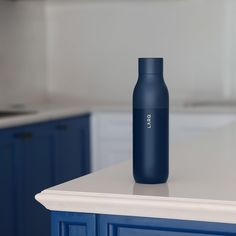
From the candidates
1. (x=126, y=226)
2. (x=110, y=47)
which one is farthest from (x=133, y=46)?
(x=126, y=226)

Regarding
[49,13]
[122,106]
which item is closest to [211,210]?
[122,106]

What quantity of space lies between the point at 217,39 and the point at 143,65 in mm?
3330

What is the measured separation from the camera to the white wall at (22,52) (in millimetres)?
4457

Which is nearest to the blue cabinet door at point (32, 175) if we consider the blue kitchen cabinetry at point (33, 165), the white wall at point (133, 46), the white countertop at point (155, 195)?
the blue kitchen cabinetry at point (33, 165)

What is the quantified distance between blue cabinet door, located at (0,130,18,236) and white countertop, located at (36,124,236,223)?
5.64 ft

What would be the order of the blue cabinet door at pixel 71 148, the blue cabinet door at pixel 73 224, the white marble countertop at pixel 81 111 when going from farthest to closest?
the blue cabinet door at pixel 71 148
the white marble countertop at pixel 81 111
the blue cabinet door at pixel 73 224

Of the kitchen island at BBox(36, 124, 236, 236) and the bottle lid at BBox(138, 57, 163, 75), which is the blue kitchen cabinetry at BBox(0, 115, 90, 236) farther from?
the bottle lid at BBox(138, 57, 163, 75)

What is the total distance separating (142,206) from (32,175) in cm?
241

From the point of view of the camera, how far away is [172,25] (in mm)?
4773

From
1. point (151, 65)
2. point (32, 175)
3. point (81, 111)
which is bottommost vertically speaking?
point (32, 175)

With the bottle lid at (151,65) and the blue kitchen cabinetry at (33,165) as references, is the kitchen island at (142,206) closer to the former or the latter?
the bottle lid at (151,65)

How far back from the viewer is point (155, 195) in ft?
4.39

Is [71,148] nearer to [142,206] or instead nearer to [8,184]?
[8,184]

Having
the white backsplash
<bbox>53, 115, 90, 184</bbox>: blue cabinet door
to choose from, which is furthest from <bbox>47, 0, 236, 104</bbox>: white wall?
<bbox>53, 115, 90, 184</bbox>: blue cabinet door
